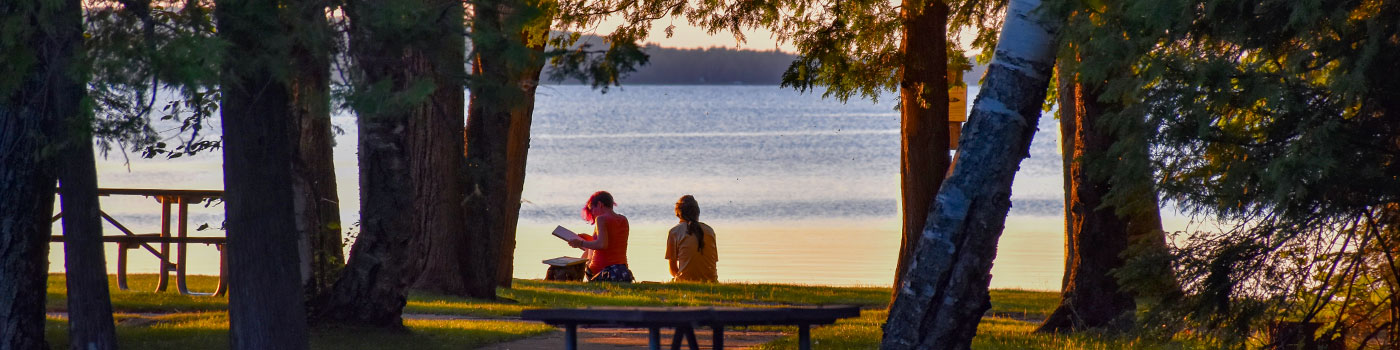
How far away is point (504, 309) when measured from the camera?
40.9 feet

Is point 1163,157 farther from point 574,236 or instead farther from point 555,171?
point 555,171

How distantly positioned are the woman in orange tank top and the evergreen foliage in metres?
7.81

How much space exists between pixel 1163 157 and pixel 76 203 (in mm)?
6242

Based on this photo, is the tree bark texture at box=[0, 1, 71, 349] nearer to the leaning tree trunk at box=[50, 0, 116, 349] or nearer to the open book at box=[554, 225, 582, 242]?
the leaning tree trunk at box=[50, 0, 116, 349]

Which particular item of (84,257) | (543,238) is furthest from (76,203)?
(543,238)

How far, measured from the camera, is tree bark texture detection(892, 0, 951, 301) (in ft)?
39.1

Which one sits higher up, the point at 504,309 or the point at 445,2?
the point at 445,2

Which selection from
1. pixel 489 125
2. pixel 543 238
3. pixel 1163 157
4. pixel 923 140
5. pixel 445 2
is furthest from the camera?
pixel 543 238

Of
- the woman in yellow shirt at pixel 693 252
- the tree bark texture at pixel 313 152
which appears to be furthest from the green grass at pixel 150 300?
the woman in yellow shirt at pixel 693 252

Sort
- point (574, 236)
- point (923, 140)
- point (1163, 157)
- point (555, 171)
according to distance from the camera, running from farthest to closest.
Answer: point (555, 171), point (574, 236), point (923, 140), point (1163, 157)

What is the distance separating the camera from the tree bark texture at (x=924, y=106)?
469 inches

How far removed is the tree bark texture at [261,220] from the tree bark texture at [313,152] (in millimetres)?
211

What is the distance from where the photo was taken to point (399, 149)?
9656 millimetres

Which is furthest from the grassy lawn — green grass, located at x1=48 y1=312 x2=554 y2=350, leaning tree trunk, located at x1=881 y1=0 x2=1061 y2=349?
leaning tree trunk, located at x1=881 y1=0 x2=1061 y2=349
